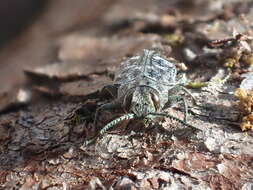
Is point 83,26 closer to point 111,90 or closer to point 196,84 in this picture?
point 111,90

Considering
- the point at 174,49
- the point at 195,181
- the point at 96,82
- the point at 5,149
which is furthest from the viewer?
the point at 174,49

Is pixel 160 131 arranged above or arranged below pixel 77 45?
below

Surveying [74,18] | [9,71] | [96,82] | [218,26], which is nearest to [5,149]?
[96,82]


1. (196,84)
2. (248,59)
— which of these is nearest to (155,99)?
(196,84)

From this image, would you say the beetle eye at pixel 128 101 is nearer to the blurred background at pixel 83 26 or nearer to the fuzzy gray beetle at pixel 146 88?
the fuzzy gray beetle at pixel 146 88

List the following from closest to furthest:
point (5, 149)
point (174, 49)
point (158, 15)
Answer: point (5, 149)
point (174, 49)
point (158, 15)

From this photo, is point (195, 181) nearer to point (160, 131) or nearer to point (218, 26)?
point (160, 131)
